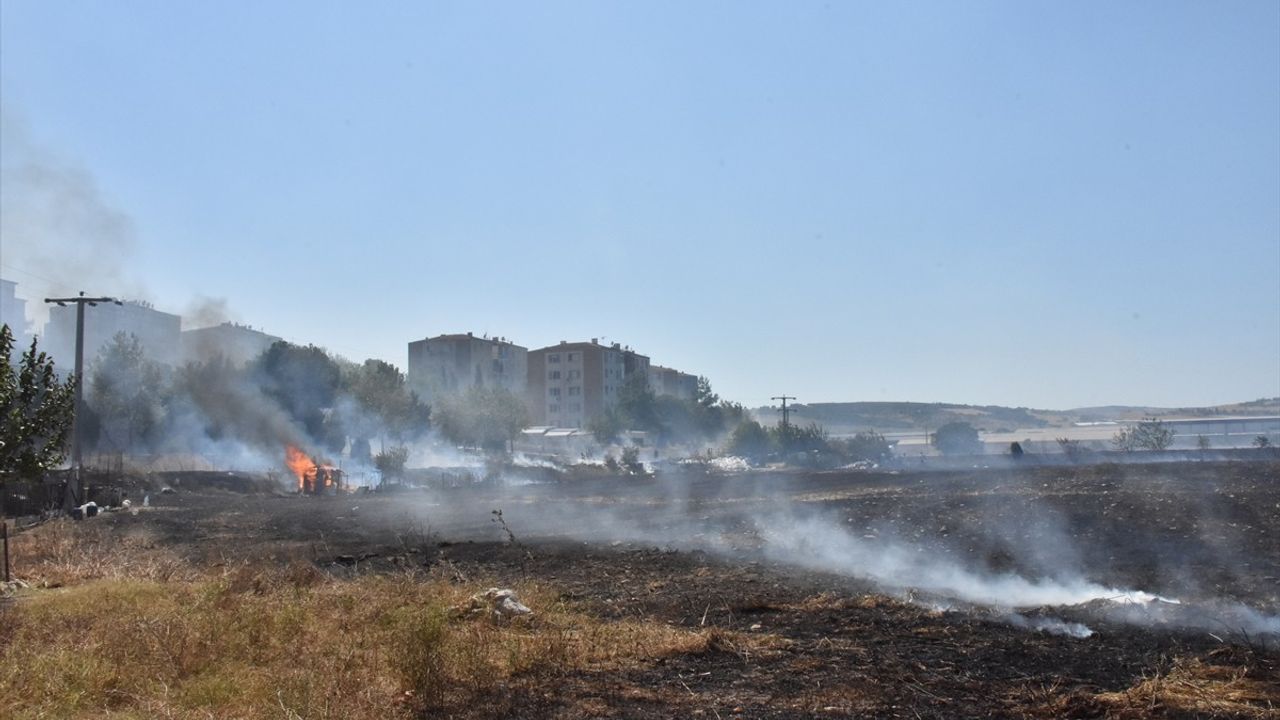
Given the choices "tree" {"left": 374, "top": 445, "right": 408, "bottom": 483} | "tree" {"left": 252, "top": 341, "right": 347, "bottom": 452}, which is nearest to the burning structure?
"tree" {"left": 374, "top": 445, "right": 408, "bottom": 483}

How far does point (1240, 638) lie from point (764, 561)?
9306mm

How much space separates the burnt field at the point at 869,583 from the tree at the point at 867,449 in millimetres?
48578

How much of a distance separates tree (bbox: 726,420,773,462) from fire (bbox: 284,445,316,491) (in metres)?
45.6

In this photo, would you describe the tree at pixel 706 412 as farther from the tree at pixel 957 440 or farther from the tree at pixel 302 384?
the tree at pixel 302 384

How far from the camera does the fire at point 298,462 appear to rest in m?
54.3

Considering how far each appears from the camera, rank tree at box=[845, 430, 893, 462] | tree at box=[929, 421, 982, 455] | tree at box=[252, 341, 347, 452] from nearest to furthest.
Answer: tree at box=[252, 341, 347, 452] → tree at box=[845, 430, 893, 462] → tree at box=[929, 421, 982, 455]

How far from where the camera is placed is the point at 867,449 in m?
87.8

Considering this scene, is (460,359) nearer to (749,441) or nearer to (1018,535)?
(749,441)

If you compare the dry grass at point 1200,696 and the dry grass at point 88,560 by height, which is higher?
the dry grass at point 88,560

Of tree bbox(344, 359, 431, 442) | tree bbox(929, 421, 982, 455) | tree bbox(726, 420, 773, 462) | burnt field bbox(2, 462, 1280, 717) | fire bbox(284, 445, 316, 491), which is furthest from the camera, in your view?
tree bbox(929, 421, 982, 455)

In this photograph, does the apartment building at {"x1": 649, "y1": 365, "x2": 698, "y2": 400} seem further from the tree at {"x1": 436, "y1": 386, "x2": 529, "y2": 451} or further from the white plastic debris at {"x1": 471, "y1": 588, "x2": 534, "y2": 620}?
the white plastic debris at {"x1": 471, "y1": 588, "x2": 534, "y2": 620}

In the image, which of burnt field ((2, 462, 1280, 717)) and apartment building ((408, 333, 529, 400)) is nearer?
burnt field ((2, 462, 1280, 717))

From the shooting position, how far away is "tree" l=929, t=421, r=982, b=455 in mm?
96250

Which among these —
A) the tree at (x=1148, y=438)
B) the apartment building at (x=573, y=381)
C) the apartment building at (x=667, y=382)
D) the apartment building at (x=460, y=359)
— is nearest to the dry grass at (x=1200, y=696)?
the tree at (x=1148, y=438)
